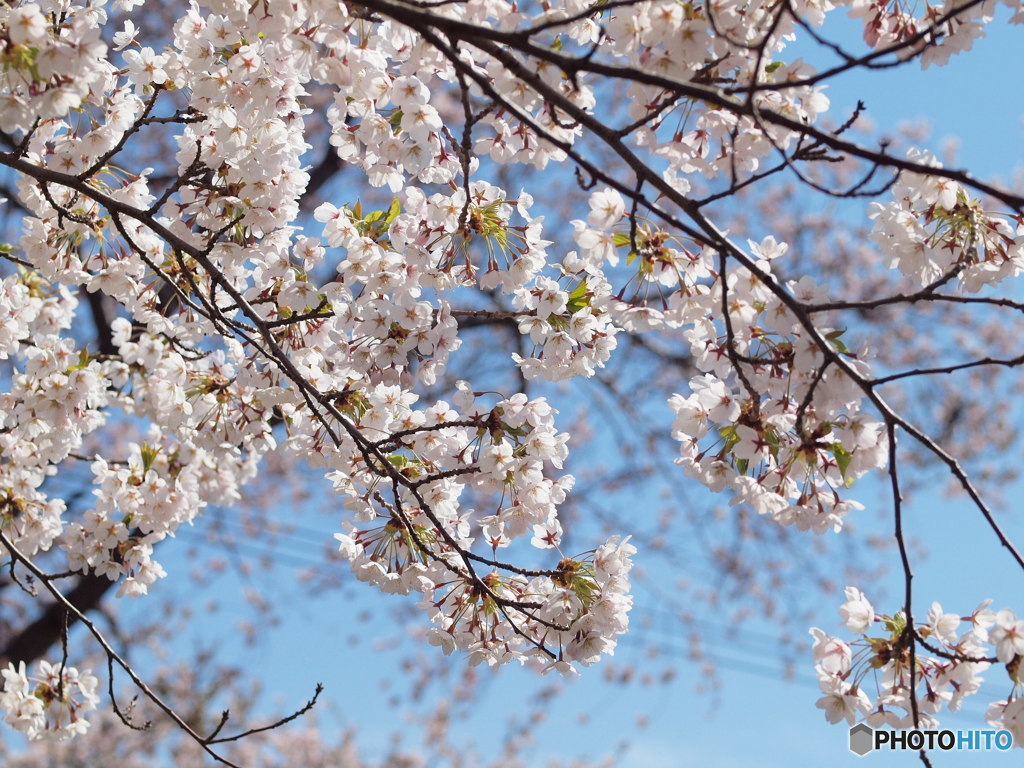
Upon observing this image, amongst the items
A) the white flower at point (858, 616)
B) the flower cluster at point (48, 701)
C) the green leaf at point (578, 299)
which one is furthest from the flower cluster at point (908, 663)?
the flower cluster at point (48, 701)

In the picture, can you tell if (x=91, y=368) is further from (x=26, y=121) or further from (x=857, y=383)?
(x=857, y=383)

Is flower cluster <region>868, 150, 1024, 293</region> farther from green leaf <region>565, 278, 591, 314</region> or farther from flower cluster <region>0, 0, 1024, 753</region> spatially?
green leaf <region>565, 278, 591, 314</region>

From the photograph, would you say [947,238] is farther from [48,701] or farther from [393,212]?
[48,701]

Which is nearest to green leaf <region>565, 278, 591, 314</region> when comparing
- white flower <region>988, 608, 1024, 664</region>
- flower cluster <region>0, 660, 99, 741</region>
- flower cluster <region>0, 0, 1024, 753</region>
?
flower cluster <region>0, 0, 1024, 753</region>

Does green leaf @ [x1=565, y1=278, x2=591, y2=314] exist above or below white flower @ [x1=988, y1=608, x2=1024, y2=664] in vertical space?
above

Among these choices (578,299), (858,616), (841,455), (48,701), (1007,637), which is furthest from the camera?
(48,701)

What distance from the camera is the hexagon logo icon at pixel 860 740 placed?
2.43 m

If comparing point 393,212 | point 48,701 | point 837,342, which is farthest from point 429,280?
point 48,701

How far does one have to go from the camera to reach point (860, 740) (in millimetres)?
2469

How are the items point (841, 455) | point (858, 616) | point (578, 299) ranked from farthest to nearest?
point (578, 299) < point (858, 616) < point (841, 455)

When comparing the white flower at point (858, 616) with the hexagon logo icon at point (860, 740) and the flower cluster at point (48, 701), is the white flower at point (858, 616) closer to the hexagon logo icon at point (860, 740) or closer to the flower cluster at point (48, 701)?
the hexagon logo icon at point (860, 740)

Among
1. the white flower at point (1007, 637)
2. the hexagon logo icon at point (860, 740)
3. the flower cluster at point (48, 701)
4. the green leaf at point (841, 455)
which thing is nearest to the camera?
A: the white flower at point (1007, 637)

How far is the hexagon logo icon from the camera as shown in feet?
7.96

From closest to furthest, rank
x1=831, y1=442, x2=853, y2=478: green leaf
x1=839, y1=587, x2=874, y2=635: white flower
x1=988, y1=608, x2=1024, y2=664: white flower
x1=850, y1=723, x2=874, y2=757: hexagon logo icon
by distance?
1. x1=988, y1=608, x2=1024, y2=664: white flower
2. x1=831, y1=442, x2=853, y2=478: green leaf
3. x1=839, y1=587, x2=874, y2=635: white flower
4. x1=850, y1=723, x2=874, y2=757: hexagon logo icon
